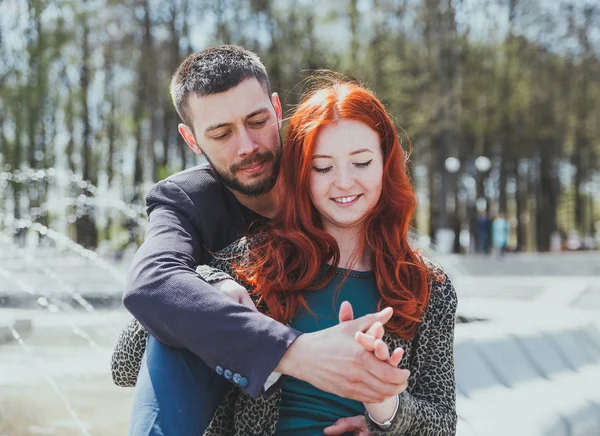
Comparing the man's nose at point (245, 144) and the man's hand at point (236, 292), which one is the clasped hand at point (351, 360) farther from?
the man's nose at point (245, 144)

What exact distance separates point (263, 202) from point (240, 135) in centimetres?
22

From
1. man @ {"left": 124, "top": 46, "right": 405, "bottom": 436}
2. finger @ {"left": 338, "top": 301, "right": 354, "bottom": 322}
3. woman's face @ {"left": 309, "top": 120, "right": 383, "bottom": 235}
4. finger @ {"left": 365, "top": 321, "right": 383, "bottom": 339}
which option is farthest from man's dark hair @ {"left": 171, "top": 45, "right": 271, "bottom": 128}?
finger @ {"left": 365, "top": 321, "right": 383, "bottom": 339}

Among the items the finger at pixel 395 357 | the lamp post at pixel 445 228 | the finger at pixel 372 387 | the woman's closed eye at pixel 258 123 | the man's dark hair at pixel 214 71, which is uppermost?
the man's dark hair at pixel 214 71

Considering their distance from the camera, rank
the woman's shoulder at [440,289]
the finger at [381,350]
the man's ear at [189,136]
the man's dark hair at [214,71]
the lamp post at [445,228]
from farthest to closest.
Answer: the lamp post at [445,228] < the man's ear at [189,136] < the man's dark hair at [214,71] < the woman's shoulder at [440,289] < the finger at [381,350]

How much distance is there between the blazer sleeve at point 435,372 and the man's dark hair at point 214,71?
35.1 inches

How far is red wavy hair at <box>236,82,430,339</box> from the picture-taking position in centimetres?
214

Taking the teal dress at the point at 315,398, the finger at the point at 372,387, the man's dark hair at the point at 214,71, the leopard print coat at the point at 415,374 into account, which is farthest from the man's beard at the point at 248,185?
the finger at the point at 372,387

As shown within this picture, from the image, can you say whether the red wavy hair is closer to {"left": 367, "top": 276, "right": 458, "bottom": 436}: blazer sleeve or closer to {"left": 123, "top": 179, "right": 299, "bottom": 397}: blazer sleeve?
{"left": 367, "top": 276, "right": 458, "bottom": 436}: blazer sleeve

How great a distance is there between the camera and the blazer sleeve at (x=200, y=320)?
6.05 ft

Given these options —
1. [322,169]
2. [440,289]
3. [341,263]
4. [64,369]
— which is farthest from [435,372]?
[64,369]

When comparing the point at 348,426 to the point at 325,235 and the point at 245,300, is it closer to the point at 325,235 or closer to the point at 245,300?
the point at 245,300

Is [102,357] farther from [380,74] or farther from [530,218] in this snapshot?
[530,218]

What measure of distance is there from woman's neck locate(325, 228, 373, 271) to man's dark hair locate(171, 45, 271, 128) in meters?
0.59

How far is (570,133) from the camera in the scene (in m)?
30.2
